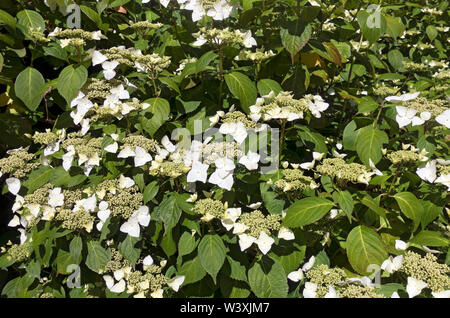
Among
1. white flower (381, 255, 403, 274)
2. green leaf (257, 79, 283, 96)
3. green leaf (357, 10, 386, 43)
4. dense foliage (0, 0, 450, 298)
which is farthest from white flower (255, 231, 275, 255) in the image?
green leaf (357, 10, 386, 43)

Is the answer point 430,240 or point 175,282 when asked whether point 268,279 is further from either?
point 430,240

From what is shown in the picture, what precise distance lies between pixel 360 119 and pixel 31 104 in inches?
64.3

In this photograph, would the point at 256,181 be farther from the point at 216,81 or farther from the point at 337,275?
→ the point at 216,81

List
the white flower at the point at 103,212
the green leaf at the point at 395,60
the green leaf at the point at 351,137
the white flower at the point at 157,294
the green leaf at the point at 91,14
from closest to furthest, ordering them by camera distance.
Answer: the white flower at the point at 157,294
the white flower at the point at 103,212
the green leaf at the point at 351,137
the green leaf at the point at 91,14
the green leaf at the point at 395,60

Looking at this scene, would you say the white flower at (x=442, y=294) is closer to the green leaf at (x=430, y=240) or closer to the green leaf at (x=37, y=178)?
the green leaf at (x=430, y=240)

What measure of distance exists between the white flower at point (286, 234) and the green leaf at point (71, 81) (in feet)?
3.59

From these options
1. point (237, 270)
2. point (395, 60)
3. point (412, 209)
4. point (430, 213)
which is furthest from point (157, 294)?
point (395, 60)

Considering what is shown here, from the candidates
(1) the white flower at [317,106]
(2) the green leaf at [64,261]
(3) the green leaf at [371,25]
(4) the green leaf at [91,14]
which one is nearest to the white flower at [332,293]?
(1) the white flower at [317,106]

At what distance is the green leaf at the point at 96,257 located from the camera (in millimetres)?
1355

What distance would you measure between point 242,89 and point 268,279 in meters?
0.82

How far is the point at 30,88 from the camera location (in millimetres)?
1677

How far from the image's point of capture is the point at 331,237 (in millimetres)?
1451

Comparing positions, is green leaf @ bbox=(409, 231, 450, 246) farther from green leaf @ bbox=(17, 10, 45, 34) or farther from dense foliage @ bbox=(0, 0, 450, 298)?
green leaf @ bbox=(17, 10, 45, 34)
